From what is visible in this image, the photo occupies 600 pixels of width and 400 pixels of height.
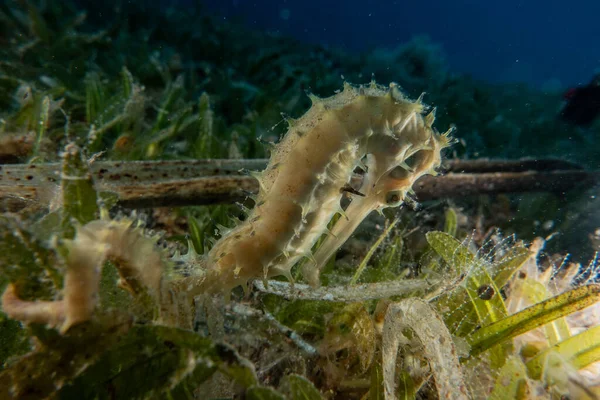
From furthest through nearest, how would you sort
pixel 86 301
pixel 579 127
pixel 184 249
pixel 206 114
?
pixel 579 127
pixel 206 114
pixel 184 249
pixel 86 301

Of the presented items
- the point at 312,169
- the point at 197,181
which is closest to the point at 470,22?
the point at 197,181

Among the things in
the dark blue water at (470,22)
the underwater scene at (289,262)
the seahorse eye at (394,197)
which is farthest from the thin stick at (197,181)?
the dark blue water at (470,22)

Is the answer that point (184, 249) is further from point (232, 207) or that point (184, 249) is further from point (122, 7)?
point (122, 7)

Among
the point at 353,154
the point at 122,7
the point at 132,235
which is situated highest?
the point at 122,7

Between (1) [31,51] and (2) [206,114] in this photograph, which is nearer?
(2) [206,114]

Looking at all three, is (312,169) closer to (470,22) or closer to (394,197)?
(394,197)

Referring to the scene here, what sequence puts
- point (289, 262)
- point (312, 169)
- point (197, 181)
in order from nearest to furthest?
point (312, 169)
point (289, 262)
point (197, 181)

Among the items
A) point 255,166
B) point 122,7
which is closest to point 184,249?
point 255,166
